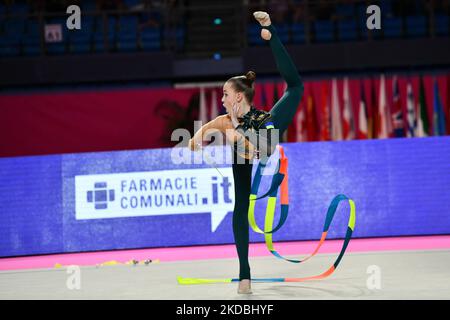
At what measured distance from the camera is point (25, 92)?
13133 mm

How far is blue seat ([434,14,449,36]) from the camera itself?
13.0 m

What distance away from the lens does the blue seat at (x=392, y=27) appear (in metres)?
13.1

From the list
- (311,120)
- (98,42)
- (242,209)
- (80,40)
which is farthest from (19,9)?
(242,209)

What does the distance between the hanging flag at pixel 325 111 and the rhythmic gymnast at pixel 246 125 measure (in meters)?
7.82

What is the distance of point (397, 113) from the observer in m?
12.5

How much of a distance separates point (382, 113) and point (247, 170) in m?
8.44

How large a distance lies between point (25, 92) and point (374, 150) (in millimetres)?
7374

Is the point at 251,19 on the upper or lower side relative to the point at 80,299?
upper

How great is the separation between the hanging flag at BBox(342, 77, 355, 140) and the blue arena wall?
151 inches

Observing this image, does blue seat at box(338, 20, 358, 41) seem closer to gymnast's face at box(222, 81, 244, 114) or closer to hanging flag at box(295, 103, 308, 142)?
hanging flag at box(295, 103, 308, 142)

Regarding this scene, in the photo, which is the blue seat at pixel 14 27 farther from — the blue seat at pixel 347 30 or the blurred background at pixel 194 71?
the blue seat at pixel 347 30

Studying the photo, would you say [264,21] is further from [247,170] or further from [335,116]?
[335,116]
